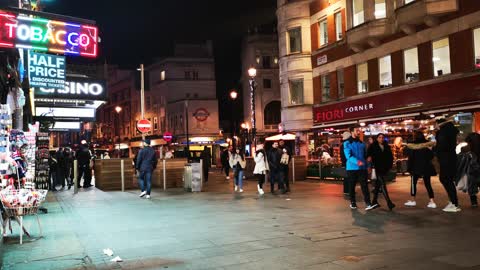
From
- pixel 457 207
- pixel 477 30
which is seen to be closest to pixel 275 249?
pixel 457 207

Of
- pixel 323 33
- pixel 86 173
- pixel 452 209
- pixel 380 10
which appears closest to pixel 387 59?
pixel 380 10

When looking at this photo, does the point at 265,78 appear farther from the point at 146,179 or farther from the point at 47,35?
the point at 47,35

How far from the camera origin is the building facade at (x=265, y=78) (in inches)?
2077

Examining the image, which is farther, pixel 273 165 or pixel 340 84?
pixel 340 84

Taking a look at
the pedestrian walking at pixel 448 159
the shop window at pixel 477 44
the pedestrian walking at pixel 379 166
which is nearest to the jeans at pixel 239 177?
the pedestrian walking at pixel 379 166

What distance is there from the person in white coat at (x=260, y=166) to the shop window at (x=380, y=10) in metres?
12.2

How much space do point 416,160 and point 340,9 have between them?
18.4m

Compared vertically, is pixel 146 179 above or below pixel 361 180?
below

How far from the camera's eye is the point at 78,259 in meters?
6.75

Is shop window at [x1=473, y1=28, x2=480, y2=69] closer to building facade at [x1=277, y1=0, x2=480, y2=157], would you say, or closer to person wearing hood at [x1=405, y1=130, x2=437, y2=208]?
building facade at [x1=277, y1=0, x2=480, y2=157]

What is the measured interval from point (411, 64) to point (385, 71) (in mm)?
1928

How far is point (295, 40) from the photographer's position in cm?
3136

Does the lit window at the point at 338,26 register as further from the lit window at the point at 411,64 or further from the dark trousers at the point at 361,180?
the dark trousers at the point at 361,180

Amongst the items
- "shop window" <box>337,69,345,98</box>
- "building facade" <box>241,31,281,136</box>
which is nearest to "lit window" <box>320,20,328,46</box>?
"shop window" <box>337,69,345,98</box>
